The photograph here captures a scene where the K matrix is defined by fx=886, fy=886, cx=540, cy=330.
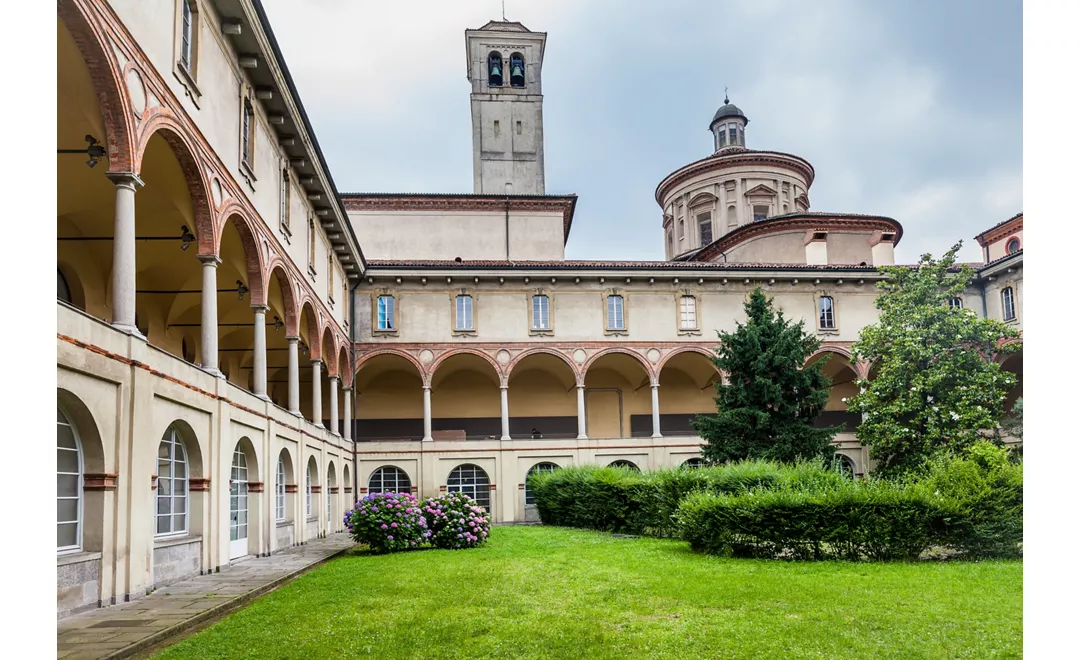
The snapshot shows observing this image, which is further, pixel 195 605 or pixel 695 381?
pixel 695 381

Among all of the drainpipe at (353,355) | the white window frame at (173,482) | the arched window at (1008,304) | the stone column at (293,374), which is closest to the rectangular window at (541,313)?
the drainpipe at (353,355)

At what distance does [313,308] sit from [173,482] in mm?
11294

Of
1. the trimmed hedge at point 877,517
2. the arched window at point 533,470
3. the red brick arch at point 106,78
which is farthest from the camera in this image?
the arched window at point 533,470

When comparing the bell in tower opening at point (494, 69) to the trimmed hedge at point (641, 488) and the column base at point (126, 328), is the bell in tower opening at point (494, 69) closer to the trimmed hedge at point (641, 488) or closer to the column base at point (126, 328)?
the trimmed hedge at point (641, 488)

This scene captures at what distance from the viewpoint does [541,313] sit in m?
33.9

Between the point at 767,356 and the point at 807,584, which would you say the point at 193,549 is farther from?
the point at 767,356

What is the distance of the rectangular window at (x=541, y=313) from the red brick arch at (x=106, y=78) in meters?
23.4

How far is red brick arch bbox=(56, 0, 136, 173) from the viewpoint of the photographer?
9555 mm

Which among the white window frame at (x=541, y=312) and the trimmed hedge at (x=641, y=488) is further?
the white window frame at (x=541, y=312)

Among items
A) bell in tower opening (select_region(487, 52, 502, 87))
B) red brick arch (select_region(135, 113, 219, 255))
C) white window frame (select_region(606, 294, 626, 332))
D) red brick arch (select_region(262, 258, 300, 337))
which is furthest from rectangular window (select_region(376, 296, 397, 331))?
red brick arch (select_region(135, 113, 219, 255))

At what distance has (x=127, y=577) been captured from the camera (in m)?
10.6

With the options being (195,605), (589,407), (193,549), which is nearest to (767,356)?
(589,407)

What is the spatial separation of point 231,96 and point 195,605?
951cm

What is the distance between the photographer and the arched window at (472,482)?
1312 inches
